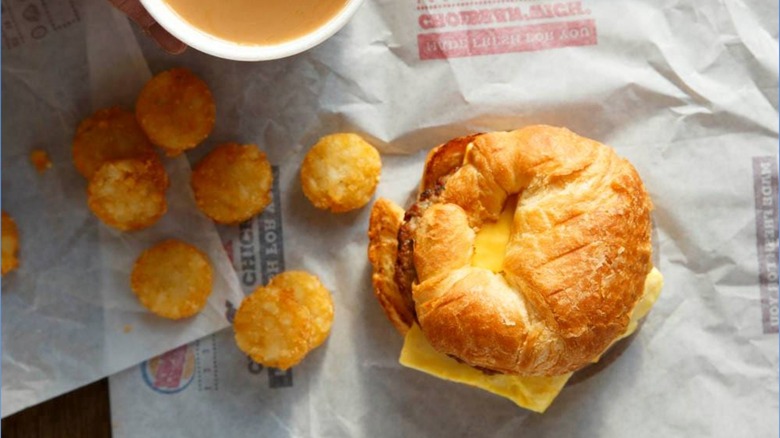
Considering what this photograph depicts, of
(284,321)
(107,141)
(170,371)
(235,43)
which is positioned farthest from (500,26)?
(170,371)

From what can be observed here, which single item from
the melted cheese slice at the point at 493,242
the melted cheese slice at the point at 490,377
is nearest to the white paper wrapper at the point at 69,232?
the melted cheese slice at the point at 490,377

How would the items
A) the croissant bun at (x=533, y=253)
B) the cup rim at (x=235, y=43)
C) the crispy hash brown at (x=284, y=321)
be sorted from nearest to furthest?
the cup rim at (x=235, y=43)
the croissant bun at (x=533, y=253)
the crispy hash brown at (x=284, y=321)

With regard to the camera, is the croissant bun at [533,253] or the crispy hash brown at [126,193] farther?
the crispy hash brown at [126,193]

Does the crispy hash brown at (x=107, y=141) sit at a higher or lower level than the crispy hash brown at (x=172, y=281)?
higher

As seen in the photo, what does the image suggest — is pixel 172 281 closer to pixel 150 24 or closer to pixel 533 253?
pixel 150 24

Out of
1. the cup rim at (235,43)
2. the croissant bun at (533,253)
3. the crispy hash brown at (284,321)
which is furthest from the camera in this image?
the crispy hash brown at (284,321)

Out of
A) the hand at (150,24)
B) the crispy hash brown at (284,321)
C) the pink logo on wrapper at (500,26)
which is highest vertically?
the hand at (150,24)

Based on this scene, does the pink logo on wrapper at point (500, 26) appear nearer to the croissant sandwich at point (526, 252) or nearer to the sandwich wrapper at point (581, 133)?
the sandwich wrapper at point (581, 133)
